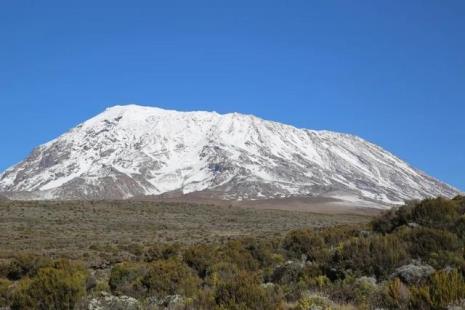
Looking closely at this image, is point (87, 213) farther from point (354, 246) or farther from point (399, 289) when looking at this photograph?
point (399, 289)

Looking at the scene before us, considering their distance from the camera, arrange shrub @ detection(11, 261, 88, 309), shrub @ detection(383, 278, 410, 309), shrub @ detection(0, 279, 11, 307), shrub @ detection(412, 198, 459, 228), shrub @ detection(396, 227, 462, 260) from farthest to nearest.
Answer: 1. shrub @ detection(412, 198, 459, 228)
2. shrub @ detection(0, 279, 11, 307)
3. shrub @ detection(396, 227, 462, 260)
4. shrub @ detection(11, 261, 88, 309)
5. shrub @ detection(383, 278, 410, 309)

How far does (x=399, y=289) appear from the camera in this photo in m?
9.11

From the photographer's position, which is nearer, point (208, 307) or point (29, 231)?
point (208, 307)

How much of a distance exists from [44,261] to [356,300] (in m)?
18.5

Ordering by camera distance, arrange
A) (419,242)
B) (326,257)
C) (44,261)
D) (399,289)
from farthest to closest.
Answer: (44,261), (326,257), (419,242), (399,289)

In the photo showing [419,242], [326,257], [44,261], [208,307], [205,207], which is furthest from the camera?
[205,207]

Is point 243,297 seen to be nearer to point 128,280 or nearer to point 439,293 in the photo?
point 439,293

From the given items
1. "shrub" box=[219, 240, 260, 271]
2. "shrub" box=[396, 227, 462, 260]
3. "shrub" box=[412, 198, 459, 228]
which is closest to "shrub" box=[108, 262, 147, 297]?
"shrub" box=[219, 240, 260, 271]

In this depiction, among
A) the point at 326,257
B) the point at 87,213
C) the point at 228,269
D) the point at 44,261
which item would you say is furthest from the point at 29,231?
the point at 326,257

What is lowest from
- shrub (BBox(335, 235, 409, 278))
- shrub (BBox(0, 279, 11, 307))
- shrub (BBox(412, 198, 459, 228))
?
shrub (BBox(0, 279, 11, 307))

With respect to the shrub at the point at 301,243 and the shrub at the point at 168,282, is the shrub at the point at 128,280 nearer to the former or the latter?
the shrub at the point at 168,282

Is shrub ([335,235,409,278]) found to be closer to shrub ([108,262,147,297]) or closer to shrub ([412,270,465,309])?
shrub ([412,270,465,309])

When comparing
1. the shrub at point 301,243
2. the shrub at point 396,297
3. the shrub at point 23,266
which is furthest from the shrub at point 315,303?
the shrub at point 23,266

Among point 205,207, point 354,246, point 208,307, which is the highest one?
point 205,207
